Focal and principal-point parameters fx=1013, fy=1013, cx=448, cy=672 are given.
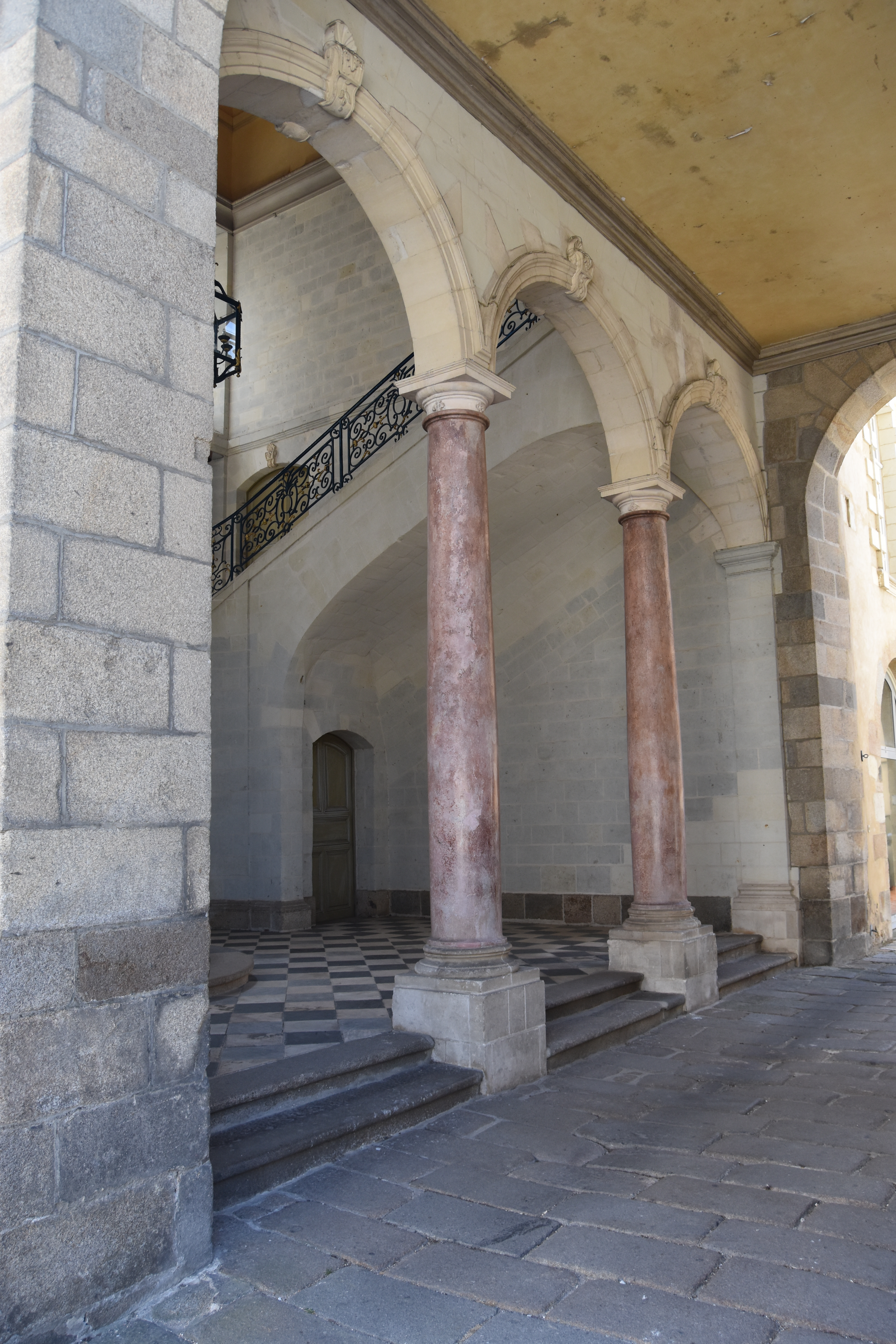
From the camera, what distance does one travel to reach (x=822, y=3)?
5.50 m

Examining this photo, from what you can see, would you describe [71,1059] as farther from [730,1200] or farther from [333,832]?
[333,832]

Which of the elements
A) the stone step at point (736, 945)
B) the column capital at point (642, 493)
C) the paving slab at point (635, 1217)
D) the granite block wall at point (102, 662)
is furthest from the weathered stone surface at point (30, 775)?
the stone step at point (736, 945)

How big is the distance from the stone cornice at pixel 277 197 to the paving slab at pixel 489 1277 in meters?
12.9

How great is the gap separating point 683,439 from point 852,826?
384 centimetres

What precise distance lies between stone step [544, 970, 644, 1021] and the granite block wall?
9.36ft

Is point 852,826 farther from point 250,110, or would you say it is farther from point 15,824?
point 15,824

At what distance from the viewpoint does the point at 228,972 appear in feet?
20.2

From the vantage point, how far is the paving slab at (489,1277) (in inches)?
104

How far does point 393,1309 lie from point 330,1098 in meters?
1.44

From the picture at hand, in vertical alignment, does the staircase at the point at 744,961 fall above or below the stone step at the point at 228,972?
below

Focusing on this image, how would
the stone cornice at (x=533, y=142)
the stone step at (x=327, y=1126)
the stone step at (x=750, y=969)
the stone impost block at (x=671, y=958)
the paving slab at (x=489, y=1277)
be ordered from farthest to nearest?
the stone step at (x=750, y=969), the stone impost block at (x=671, y=958), the stone cornice at (x=533, y=142), the stone step at (x=327, y=1126), the paving slab at (x=489, y=1277)

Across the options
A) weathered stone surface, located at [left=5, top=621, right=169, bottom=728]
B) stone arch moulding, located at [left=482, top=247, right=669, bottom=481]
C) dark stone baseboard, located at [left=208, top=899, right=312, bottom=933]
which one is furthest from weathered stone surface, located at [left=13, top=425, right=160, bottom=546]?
dark stone baseboard, located at [left=208, top=899, right=312, bottom=933]

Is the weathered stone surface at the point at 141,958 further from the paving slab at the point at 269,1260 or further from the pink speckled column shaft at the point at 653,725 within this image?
the pink speckled column shaft at the point at 653,725

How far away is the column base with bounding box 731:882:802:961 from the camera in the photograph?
8.62 meters
